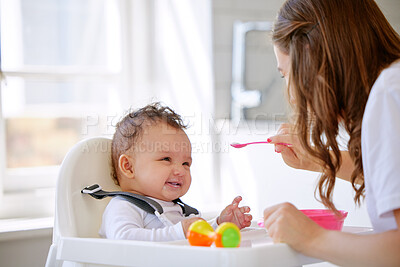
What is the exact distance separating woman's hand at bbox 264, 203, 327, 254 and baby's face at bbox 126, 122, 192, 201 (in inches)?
17.3

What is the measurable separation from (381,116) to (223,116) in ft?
4.30

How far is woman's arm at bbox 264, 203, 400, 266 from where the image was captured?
0.82 meters

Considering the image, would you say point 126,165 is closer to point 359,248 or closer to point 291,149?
point 291,149

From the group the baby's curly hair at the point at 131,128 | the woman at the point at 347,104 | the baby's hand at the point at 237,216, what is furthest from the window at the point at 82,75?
the woman at the point at 347,104

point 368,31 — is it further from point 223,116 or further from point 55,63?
point 55,63

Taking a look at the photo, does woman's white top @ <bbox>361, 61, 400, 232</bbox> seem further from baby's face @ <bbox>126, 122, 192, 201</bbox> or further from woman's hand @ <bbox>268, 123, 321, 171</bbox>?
baby's face @ <bbox>126, 122, 192, 201</bbox>

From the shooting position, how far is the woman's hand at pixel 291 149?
125 cm

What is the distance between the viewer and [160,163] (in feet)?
4.13

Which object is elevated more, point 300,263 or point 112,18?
point 112,18

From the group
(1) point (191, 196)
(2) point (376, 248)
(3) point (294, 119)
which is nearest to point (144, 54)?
(1) point (191, 196)

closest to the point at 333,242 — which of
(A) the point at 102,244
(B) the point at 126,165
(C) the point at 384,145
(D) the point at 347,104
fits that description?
(C) the point at 384,145

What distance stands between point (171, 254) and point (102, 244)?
0.14 m

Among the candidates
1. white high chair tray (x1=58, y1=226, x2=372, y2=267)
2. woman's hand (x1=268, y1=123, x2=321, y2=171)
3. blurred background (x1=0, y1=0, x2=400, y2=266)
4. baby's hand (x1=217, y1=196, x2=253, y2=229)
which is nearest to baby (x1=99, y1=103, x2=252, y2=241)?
baby's hand (x1=217, y1=196, x2=253, y2=229)

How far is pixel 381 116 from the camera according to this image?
0.85 meters
